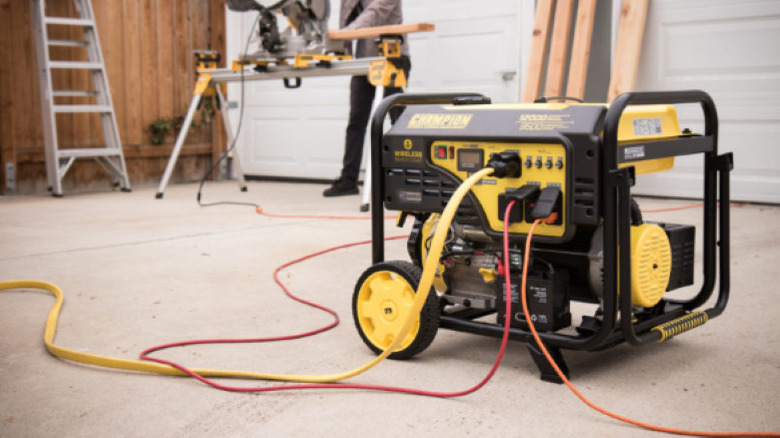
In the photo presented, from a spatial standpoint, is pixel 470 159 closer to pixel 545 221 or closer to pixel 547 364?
pixel 545 221

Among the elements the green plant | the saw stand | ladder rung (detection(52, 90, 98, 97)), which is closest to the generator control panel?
the saw stand

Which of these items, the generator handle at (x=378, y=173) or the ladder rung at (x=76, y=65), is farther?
the ladder rung at (x=76, y=65)

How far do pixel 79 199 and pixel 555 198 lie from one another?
4.81m

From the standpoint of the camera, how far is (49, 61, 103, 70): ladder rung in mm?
5996

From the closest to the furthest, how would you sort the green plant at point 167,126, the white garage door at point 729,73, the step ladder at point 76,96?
the white garage door at point 729,73, the step ladder at point 76,96, the green plant at point 167,126

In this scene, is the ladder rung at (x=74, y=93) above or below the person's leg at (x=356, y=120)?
above

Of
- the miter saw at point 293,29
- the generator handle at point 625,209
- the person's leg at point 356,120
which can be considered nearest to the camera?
the generator handle at point 625,209

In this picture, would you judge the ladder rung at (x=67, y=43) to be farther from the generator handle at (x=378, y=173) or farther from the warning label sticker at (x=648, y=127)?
the warning label sticker at (x=648, y=127)

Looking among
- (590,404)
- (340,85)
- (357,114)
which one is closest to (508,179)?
(590,404)

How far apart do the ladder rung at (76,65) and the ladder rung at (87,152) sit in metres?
0.60

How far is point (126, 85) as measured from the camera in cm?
684

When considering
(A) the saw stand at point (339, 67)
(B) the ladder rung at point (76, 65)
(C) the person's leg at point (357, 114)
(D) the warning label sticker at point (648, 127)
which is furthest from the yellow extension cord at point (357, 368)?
(B) the ladder rung at point (76, 65)

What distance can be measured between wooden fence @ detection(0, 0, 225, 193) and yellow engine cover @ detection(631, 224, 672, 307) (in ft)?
17.6

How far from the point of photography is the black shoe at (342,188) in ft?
19.0
